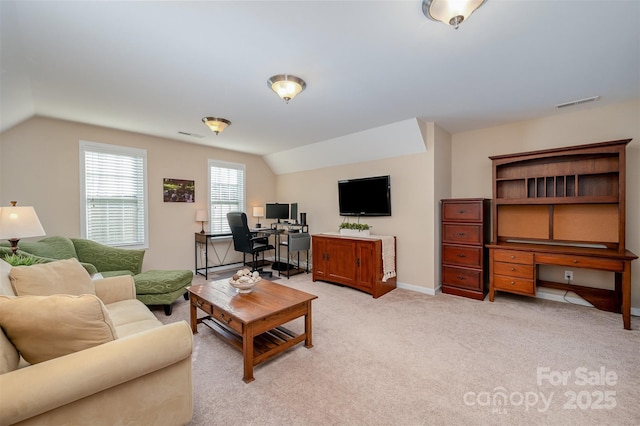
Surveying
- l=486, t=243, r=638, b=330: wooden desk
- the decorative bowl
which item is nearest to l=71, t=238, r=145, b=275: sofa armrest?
Answer: the decorative bowl

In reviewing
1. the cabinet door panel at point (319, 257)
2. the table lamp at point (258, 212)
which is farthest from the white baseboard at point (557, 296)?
the table lamp at point (258, 212)

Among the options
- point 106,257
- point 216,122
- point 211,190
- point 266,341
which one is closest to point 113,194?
point 106,257

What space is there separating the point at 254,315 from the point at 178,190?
3644 millimetres

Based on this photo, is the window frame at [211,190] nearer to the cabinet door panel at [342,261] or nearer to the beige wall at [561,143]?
the cabinet door panel at [342,261]

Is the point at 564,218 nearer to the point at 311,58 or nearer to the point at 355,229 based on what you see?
the point at 355,229

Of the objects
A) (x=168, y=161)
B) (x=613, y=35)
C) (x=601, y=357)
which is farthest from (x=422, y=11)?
(x=168, y=161)

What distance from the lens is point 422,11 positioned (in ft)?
5.41

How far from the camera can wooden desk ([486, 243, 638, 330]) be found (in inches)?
108

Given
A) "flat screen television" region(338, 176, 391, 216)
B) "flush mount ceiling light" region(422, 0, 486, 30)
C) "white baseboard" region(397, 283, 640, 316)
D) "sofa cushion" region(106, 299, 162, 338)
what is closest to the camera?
"flush mount ceiling light" region(422, 0, 486, 30)

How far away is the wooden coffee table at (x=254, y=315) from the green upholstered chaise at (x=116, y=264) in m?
0.70

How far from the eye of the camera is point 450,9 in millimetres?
1519

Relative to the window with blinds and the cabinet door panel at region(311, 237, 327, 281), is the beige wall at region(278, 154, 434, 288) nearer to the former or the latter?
the cabinet door panel at region(311, 237, 327, 281)

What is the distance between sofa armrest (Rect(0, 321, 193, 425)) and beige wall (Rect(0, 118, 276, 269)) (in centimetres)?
364

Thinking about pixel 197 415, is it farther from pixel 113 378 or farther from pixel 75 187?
pixel 75 187
